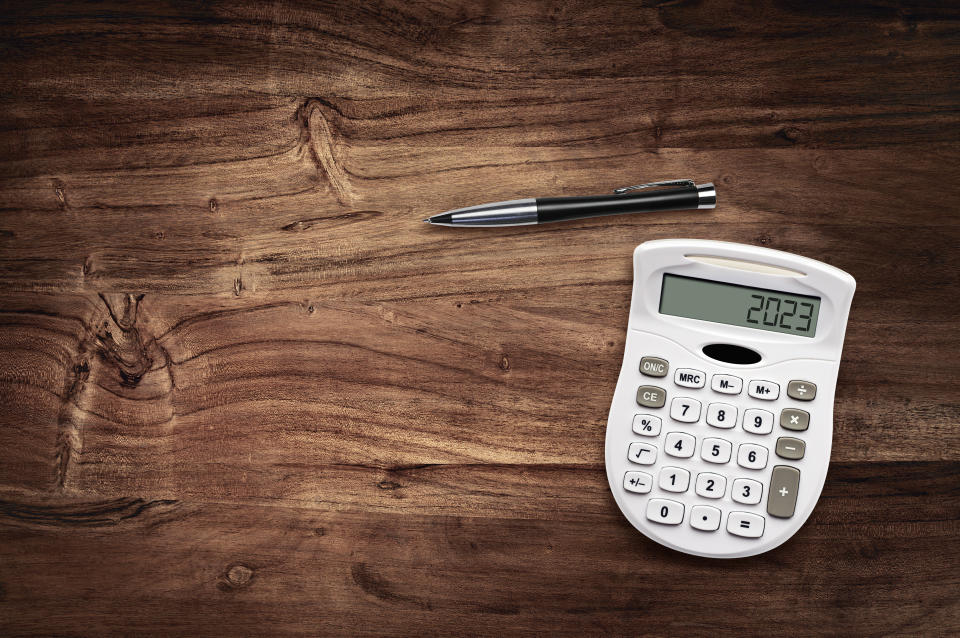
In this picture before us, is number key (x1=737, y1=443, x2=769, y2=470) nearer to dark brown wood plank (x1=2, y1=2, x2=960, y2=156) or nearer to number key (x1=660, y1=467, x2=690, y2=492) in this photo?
number key (x1=660, y1=467, x2=690, y2=492)

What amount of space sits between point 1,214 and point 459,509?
1.57 ft

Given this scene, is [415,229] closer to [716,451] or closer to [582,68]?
[582,68]

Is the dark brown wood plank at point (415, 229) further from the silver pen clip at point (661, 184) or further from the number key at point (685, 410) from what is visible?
the number key at point (685, 410)

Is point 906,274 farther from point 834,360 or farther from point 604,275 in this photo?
point 604,275

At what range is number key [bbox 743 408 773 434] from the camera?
1.67 feet

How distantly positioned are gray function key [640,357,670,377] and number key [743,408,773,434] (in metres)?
0.07

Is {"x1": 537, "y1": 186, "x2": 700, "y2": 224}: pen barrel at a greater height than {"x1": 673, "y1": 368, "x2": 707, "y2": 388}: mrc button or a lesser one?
greater

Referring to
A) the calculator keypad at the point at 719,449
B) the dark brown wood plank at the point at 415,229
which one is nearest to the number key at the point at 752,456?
the calculator keypad at the point at 719,449

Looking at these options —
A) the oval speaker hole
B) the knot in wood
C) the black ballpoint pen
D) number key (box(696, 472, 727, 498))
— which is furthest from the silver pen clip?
the knot in wood

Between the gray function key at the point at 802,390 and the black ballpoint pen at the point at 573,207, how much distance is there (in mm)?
158

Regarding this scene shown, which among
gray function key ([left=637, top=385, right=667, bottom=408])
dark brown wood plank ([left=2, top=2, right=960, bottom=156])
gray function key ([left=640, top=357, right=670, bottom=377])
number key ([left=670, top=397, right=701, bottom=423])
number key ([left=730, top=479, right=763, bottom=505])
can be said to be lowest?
number key ([left=730, top=479, right=763, bottom=505])

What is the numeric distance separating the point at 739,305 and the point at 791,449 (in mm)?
120

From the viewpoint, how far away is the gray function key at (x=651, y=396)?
0.52 metres

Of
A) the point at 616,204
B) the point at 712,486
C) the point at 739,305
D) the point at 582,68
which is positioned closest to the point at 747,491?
the point at 712,486
